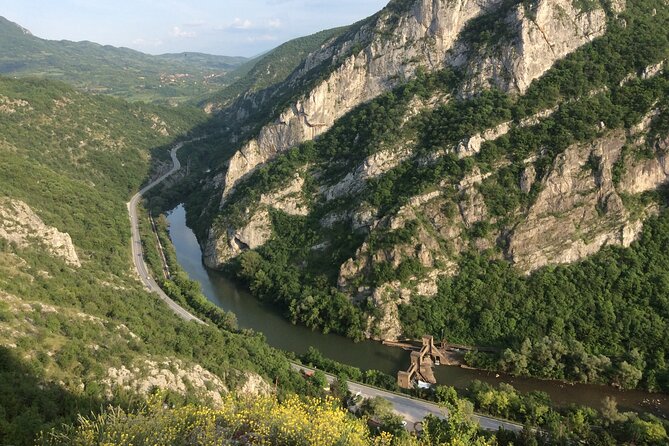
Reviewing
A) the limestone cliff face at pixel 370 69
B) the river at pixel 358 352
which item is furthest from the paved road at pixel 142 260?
the limestone cliff face at pixel 370 69

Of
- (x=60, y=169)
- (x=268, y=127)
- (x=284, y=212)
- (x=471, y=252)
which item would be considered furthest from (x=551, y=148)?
(x=60, y=169)

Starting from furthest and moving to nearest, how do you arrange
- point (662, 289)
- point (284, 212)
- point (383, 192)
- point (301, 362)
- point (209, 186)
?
point (209, 186) → point (284, 212) → point (383, 192) → point (662, 289) → point (301, 362)

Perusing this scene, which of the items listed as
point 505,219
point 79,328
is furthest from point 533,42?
point 79,328

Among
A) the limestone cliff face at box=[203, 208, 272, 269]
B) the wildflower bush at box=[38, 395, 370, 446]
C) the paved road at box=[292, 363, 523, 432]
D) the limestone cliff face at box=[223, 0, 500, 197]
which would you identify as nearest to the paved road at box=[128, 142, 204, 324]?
the limestone cliff face at box=[203, 208, 272, 269]

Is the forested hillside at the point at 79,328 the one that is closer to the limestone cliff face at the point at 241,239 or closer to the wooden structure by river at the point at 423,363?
the wooden structure by river at the point at 423,363

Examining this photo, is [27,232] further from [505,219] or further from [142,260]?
[505,219]

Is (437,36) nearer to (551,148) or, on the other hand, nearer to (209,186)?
(551,148)

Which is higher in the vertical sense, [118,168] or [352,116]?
[352,116]
